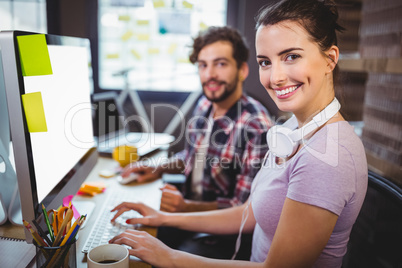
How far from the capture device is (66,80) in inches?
36.1

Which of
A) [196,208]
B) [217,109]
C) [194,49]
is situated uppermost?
[194,49]

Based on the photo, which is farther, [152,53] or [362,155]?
[152,53]

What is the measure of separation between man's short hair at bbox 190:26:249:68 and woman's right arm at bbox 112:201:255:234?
0.92m

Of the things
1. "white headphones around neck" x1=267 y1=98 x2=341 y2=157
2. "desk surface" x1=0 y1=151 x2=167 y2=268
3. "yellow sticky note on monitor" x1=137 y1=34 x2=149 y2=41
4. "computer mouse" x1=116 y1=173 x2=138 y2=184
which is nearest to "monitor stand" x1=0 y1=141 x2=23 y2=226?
"desk surface" x1=0 y1=151 x2=167 y2=268

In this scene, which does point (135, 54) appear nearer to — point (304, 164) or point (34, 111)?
point (34, 111)

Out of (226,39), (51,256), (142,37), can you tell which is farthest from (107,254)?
(142,37)

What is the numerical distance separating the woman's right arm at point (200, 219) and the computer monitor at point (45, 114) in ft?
0.70

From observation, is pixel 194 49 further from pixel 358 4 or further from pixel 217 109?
pixel 358 4

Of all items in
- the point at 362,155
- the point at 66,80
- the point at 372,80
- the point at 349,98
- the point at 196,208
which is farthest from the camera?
the point at 349,98

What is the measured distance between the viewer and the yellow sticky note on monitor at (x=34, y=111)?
65 cm

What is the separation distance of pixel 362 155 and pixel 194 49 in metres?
1.25

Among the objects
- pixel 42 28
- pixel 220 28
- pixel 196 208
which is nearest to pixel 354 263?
pixel 196 208

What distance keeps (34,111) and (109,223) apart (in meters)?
0.44

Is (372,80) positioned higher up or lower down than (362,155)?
higher up
